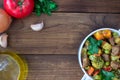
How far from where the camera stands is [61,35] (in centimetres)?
106

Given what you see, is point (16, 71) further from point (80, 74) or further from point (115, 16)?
point (115, 16)

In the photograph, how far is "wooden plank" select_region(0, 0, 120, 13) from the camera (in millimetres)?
1058

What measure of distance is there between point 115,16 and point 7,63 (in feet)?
1.25

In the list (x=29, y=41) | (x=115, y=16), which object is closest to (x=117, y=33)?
(x=115, y=16)

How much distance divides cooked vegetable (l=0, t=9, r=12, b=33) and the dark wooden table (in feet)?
0.16

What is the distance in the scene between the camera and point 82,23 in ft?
3.50

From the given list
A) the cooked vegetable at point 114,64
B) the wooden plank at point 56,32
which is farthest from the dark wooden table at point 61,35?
the cooked vegetable at point 114,64

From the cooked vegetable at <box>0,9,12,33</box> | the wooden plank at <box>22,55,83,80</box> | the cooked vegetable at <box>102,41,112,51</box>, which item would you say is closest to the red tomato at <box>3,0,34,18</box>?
the cooked vegetable at <box>0,9,12,33</box>

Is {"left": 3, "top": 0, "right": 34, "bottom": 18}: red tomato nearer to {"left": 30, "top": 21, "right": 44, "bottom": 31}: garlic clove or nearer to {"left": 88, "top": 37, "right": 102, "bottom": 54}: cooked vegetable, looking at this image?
{"left": 30, "top": 21, "right": 44, "bottom": 31}: garlic clove

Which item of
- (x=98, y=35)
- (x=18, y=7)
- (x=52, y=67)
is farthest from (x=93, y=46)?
(x=18, y=7)

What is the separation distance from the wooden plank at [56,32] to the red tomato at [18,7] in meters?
0.06

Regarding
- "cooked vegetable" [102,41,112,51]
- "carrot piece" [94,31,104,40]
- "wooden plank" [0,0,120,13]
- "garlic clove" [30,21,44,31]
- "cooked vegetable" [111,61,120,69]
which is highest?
"wooden plank" [0,0,120,13]

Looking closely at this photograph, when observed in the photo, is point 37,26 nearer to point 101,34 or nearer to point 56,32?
point 56,32

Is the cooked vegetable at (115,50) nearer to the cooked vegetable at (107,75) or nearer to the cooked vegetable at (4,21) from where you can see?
the cooked vegetable at (107,75)
